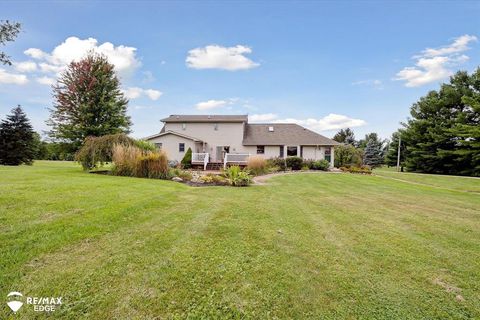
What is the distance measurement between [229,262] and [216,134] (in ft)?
76.7

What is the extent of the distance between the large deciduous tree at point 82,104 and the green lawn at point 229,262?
17126 mm

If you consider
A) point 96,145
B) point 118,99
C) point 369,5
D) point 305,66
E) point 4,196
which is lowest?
point 4,196

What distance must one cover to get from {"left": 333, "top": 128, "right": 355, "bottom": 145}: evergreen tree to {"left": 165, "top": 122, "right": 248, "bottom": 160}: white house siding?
2898 cm

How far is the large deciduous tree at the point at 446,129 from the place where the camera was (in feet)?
85.8

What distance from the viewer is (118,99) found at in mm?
21672

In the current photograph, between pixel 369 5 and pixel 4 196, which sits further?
pixel 369 5

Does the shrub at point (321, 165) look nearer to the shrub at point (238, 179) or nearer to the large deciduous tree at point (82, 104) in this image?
the shrub at point (238, 179)

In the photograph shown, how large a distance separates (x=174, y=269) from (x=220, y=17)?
1475 centimetres

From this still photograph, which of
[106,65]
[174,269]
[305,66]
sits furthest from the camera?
[106,65]

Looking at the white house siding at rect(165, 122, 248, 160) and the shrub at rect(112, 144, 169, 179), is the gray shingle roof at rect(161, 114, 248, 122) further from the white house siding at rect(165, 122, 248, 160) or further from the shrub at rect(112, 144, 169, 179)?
the shrub at rect(112, 144, 169, 179)

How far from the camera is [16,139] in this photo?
66.0 feet

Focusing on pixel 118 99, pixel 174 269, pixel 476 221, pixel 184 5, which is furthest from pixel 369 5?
pixel 118 99

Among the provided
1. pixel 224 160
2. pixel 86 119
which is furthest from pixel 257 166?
pixel 86 119

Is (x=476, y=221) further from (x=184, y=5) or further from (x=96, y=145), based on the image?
(x=96, y=145)
